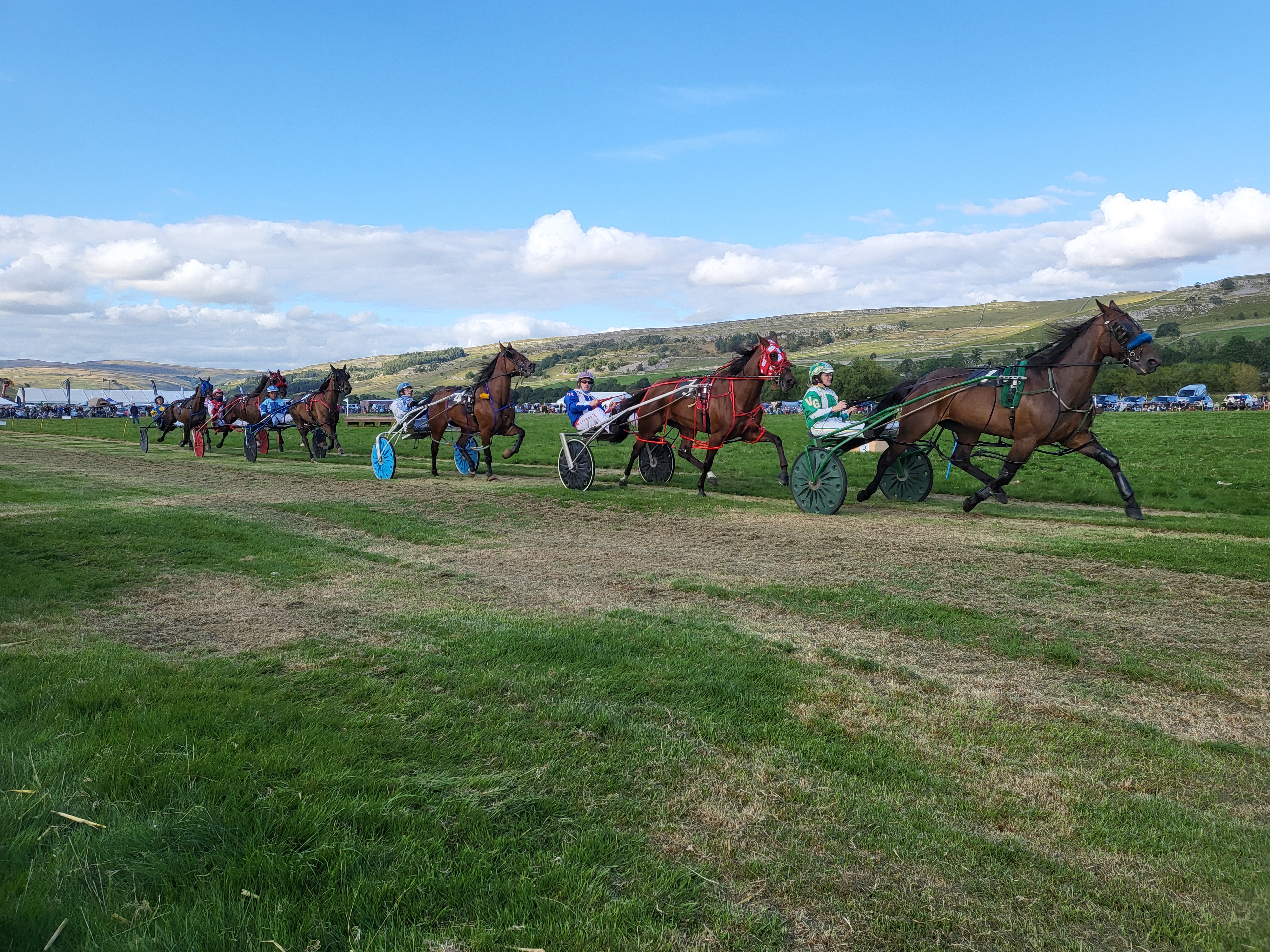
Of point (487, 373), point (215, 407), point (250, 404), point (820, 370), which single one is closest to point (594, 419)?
point (487, 373)

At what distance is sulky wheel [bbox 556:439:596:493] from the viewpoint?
53.6 feet

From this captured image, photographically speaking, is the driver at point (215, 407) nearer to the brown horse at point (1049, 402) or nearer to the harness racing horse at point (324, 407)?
the harness racing horse at point (324, 407)

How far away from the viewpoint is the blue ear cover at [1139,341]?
11273mm

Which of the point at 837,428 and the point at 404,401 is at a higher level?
the point at 404,401

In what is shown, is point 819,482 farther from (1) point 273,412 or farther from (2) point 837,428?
(1) point 273,412

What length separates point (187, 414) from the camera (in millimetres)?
30109

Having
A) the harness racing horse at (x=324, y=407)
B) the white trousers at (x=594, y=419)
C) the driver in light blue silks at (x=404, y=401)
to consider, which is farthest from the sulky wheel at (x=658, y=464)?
the harness racing horse at (x=324, y=407)

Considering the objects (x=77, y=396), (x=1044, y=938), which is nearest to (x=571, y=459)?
(x=1044, y=938)

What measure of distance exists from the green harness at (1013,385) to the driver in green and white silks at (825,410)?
2.20 metres

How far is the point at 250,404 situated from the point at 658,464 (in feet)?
53.8

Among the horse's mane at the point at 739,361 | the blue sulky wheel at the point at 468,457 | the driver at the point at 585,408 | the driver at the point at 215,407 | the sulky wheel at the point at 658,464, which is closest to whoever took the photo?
the horse's mane at the point at 739,361

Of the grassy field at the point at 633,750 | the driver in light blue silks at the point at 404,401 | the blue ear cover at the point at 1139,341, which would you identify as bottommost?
the grassy field at the point at 633,750

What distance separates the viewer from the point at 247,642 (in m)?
5.64

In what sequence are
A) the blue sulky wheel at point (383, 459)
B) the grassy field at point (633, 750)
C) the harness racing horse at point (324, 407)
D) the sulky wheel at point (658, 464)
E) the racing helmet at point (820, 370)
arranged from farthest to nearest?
the harness racing horse at point (324, 407)
the blue sulky wheel at point (383, 459)
the sulky wheel at point (658, 464)
the racing helmet at point (820, 370)
the grassy field at point (633, 750)
